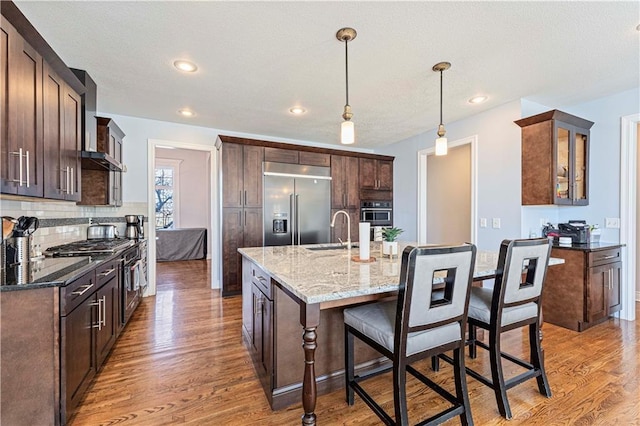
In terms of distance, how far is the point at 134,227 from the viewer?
3.78 meters

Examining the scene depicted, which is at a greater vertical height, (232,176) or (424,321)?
(232,176)

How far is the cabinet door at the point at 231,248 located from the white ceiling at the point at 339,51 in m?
1.45

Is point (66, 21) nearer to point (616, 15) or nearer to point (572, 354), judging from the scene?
point (616, 15)

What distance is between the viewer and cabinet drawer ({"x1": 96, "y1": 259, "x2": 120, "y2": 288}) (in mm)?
2061

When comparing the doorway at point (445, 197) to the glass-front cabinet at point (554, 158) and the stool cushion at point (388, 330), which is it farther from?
the stool cushion at point (388, 330)

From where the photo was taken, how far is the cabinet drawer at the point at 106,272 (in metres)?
2.06

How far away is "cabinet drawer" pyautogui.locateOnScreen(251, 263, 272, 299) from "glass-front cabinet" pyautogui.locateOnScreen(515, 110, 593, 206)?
3.02 meters

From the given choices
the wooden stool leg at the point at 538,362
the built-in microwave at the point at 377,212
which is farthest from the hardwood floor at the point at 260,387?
the built-in microwave at the point at 377,212

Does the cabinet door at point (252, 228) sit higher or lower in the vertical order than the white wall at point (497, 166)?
lower

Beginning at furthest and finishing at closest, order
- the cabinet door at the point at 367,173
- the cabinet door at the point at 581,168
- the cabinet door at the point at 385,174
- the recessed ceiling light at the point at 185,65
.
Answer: the cabinet door at the point at 385,174, the cabinet door at the point at 367,173, the cabinet door at the point at 581,168, the recessed ceiling light at the point at 185,65

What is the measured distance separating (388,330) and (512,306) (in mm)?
866

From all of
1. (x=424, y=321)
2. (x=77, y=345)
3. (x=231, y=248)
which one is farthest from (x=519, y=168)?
(x=77, y=345)

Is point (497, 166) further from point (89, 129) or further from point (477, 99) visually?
point (89, 129)

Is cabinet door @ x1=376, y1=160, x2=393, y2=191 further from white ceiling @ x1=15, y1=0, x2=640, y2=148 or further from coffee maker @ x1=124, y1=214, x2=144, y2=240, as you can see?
coffee maker @ x1=124, y1=214, x2=144, y2=240
